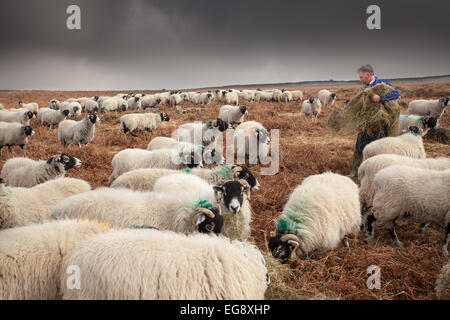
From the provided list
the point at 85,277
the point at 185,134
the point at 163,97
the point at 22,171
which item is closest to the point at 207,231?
the point at 85,277

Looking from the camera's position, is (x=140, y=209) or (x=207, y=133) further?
(x=207, y=133)

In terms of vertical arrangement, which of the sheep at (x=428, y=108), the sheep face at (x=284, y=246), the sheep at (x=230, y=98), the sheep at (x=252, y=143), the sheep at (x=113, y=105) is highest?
the sheep at (x=230, y=98)

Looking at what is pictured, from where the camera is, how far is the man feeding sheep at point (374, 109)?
22.0 ft

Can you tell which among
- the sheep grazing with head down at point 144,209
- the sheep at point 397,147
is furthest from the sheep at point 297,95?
the sheep grazing with head down at point 144,209

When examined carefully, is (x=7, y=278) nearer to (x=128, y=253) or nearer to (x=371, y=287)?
(x=128, y=253)

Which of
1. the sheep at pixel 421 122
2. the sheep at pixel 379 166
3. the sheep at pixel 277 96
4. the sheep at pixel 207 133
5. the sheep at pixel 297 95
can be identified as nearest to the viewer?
the sheep at pixel 379 166

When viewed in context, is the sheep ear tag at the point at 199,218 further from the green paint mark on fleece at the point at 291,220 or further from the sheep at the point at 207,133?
the sheep at the point at 207,133

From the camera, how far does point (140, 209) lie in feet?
12.6

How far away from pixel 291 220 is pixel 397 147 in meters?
4.29

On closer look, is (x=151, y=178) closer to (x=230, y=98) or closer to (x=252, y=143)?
(x=252, y=143)

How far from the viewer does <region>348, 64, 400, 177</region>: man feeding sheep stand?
263 inches

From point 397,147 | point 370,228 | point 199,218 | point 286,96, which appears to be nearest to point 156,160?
point 199,218

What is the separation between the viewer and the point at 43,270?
99.3 inches

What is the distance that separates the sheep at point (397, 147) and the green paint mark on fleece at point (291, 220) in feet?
11.9
